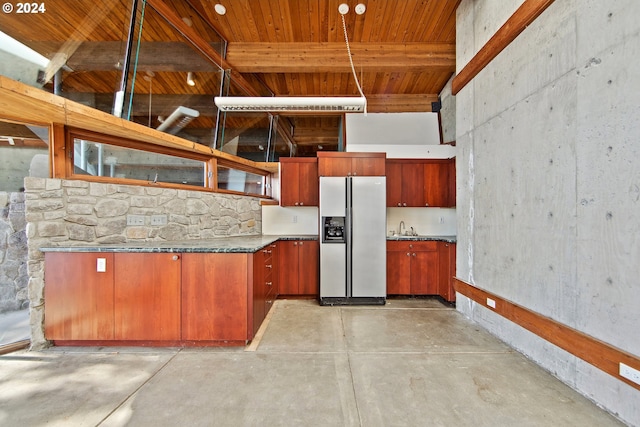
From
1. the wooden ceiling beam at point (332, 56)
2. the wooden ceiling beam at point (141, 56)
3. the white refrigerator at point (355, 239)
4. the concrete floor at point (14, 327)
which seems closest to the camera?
the wooden ceiling beam at point (141, 56)

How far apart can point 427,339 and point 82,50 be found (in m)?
4.39

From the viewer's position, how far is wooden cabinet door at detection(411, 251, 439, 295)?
3.79 metres

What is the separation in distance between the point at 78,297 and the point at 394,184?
163 inches

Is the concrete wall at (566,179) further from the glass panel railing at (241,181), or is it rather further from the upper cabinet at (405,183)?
the glass panel railing at (241,181)

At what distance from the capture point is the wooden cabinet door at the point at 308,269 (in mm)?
3812

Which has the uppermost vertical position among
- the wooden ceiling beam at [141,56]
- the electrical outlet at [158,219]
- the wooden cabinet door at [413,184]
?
the wooden ceiling beam at [141,56]

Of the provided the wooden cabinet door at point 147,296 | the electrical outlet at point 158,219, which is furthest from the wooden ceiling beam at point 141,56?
the wooden cabinet door at point 147,296

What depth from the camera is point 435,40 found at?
3.71 m

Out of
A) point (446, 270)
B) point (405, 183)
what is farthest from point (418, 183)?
point (446, 270)

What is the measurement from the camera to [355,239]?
3588 millimetres

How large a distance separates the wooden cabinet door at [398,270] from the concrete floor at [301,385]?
1179mm

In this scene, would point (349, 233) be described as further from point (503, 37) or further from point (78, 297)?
point (78, 297)

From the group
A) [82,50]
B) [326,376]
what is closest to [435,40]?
[82,50]

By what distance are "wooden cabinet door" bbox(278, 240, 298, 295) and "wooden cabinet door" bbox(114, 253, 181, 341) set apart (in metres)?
1.64
